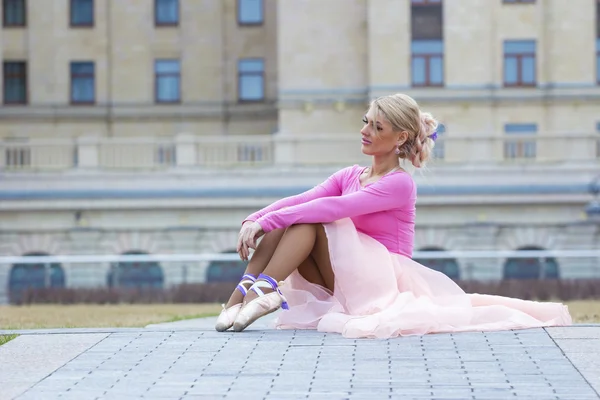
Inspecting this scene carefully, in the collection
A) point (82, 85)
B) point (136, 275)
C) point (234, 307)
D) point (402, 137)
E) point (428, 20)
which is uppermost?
point (428, 20)

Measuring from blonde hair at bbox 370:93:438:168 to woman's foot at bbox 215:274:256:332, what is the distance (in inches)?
49.8

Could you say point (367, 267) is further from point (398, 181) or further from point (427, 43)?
point (427, 43)

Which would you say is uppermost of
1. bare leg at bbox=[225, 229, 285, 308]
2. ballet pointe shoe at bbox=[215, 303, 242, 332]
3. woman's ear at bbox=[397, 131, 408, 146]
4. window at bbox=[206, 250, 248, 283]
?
woman's ear at bbox=[397, 131, 408, 146]

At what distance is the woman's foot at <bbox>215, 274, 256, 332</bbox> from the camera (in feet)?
27.1

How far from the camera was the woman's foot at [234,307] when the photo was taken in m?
8.25

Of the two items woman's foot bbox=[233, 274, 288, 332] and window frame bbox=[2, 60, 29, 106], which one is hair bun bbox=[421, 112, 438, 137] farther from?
window frame bbox=[2, 60, 29, 106]

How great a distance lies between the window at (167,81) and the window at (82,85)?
7.15ft

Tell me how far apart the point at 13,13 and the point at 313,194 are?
130ft

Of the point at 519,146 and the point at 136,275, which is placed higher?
the point at 519,146

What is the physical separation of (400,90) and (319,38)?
2.87 m

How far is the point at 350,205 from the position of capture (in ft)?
27.7

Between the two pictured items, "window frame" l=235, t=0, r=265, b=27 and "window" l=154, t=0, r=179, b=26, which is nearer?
"window frame" l=235, t=0, r=265, b=27

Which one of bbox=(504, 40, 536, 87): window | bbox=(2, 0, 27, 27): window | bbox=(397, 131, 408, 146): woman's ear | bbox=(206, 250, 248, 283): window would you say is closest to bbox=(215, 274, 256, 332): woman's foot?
bbox=(397, 131, 408, 146): woman's ear

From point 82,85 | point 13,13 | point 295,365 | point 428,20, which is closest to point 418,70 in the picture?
point 428,20
